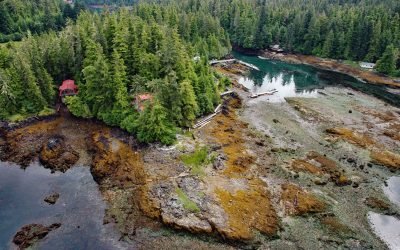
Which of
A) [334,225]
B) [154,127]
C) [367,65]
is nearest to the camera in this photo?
[334,225]

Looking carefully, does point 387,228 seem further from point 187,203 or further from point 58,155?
point 58,155

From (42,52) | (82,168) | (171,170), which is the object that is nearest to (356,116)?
(171,170)

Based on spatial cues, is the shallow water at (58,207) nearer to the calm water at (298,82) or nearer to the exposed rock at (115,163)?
the exposed rock at (115,163)

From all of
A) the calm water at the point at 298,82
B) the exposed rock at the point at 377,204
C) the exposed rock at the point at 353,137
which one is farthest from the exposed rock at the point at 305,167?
the calm water at the point at 298,82

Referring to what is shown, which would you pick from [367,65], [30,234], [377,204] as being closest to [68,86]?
[30,234]

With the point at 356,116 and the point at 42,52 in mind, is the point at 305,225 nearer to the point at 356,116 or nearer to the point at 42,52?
the point at 356,116

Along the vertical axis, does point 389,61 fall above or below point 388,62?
above

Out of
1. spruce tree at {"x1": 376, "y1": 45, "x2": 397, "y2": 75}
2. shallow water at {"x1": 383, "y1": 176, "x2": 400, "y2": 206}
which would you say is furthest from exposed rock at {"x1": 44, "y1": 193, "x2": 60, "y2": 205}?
spruce tree at {"x1": 376, "y1": 45, "x2": 397, "y2": 75}
